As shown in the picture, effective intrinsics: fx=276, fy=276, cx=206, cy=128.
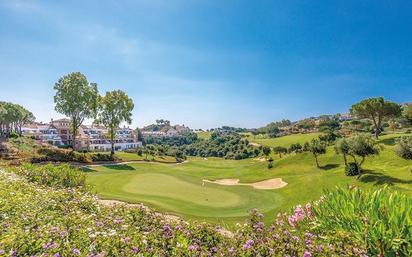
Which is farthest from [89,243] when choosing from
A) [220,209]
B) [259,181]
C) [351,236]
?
[259,181]

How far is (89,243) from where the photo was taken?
17.4ft

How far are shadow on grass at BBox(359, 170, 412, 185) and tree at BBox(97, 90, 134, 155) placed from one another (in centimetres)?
4341

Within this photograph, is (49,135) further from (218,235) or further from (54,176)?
(218,235)

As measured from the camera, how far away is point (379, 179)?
24.2m

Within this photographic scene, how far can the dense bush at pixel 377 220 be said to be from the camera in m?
5.47

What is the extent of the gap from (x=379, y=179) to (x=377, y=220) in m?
22.0

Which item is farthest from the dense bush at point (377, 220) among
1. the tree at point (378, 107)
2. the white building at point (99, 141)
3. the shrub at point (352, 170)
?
the white building at point (99, 141)

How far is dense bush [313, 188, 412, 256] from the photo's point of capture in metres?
5.47

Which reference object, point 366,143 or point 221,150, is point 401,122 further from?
point 366,143

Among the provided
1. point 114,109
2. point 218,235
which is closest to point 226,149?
point 114,109

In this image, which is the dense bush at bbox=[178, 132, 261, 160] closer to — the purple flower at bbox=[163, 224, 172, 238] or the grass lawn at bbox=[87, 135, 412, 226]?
the grass lawn at bbox=[87, 135, 412, 226]

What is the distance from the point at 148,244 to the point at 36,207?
4159 mm

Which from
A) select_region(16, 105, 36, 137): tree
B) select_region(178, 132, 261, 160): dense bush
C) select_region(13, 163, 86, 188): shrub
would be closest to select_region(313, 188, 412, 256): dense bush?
select_region(13, 163, 86, 188): shrub

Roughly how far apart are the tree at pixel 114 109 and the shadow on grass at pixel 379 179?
43414mm
